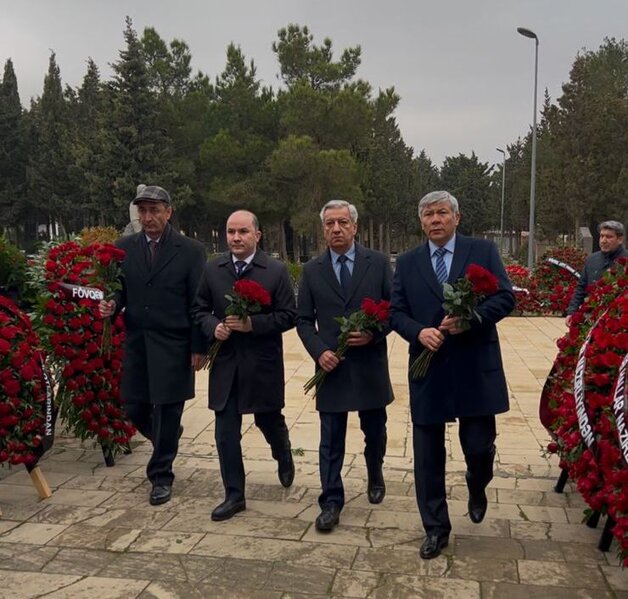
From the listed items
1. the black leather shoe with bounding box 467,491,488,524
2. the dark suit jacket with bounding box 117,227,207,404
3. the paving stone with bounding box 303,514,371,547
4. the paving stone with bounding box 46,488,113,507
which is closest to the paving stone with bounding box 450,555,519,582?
the black leather shoe with bounding box 467,491,488,524

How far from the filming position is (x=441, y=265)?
3.56 metres

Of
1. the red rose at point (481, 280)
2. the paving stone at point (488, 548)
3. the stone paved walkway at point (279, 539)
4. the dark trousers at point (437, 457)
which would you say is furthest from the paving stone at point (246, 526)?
the red rose at point (481, 280)

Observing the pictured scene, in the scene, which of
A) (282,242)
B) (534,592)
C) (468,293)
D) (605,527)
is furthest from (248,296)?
(282,242)

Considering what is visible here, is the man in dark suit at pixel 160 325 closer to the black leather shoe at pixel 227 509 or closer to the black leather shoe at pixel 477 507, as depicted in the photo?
the black leather shoe at pixel 227 509

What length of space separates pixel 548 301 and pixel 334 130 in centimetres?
1760

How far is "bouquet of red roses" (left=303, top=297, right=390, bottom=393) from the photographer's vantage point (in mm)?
3625

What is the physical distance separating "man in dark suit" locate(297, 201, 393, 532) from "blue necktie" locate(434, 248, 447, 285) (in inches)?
17.4

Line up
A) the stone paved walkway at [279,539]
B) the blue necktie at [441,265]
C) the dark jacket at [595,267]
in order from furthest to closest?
the dark jacket at [595,267], the blue necktie at [441,265], the stone paved walkway at [279,539]

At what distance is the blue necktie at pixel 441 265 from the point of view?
139 inches

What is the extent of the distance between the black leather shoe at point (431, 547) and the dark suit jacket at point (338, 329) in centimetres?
77

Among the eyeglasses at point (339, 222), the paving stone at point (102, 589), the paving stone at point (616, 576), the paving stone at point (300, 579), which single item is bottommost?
the paving stone at point (616, 576)

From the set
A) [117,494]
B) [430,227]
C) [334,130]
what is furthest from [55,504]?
[334,130]

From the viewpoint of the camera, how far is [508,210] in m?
57.4

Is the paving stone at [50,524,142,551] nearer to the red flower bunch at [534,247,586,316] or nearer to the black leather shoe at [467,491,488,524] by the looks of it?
the black leather shoe at [467,491,488,524]
